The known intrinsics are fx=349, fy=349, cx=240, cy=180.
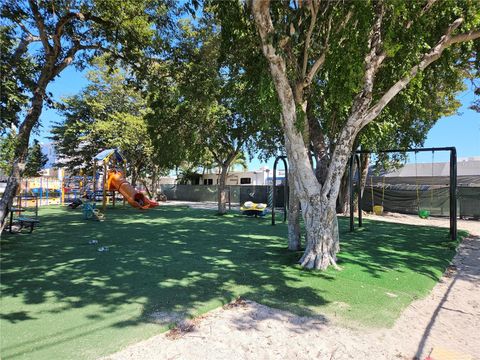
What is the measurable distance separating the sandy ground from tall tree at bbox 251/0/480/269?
2226 mm

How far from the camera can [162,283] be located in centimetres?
543

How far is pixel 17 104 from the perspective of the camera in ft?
20.4

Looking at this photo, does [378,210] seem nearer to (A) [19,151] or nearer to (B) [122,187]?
(B) [122,187]

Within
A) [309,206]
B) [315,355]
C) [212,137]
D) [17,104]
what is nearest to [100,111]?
[212,137]

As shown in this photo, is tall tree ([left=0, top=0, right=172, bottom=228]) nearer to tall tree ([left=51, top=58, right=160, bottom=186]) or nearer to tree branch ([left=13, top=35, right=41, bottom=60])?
tree branch ([left=13, top=35, right=41, bottom=60])

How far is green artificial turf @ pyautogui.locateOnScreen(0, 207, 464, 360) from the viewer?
3736 mm

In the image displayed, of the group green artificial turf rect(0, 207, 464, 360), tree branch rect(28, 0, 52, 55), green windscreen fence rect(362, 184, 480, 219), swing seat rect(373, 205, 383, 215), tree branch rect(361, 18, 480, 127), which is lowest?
green artificial turf rect(0, 207, 464, 360)

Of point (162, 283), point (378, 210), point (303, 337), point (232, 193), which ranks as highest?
point (232, 193)

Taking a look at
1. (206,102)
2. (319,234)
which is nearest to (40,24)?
(206,102)

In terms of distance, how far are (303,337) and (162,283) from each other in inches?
99.2

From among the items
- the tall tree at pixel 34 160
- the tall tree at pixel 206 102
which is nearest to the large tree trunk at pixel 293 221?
the tall tree at pixel 206 102

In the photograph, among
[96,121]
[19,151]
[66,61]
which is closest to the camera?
[19,151]

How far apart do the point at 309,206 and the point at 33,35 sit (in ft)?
26.0

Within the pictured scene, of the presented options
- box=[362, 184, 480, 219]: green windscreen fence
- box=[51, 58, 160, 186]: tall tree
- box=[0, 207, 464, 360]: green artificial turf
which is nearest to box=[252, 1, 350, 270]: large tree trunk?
box=[0, 207, 464, 360]: green artificial turf
